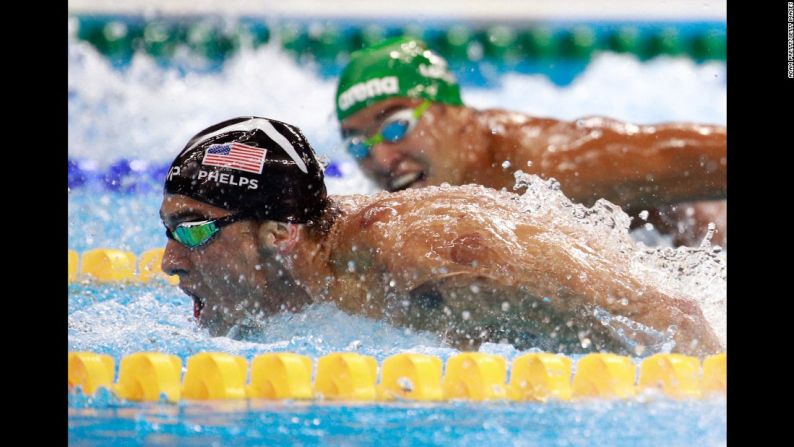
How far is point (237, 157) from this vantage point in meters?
2.31

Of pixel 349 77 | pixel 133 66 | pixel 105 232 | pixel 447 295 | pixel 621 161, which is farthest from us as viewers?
pixel 133 66

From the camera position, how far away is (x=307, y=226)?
2354mm

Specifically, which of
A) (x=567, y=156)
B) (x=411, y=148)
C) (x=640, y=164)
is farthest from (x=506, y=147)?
(x=640, y=164)

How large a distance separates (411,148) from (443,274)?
1261 mm

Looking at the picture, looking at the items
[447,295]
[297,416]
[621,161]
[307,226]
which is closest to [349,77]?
[621,161]

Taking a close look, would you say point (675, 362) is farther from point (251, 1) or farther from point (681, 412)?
point (251, 1)

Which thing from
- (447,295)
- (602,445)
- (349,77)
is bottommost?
(602,445)

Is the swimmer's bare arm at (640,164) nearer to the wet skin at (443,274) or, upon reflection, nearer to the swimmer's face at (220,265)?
the wet skin at (443,274)

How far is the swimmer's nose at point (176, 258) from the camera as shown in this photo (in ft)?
7.66

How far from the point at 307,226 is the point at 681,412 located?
36.9 inches

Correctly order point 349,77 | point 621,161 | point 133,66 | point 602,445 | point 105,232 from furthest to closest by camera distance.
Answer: point 133,66 → point 105,232 → point 349,77 → point 621,161 → point 602,445

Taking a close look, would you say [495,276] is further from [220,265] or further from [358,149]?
[358,149]

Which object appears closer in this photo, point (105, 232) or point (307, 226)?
point (307, 226)
